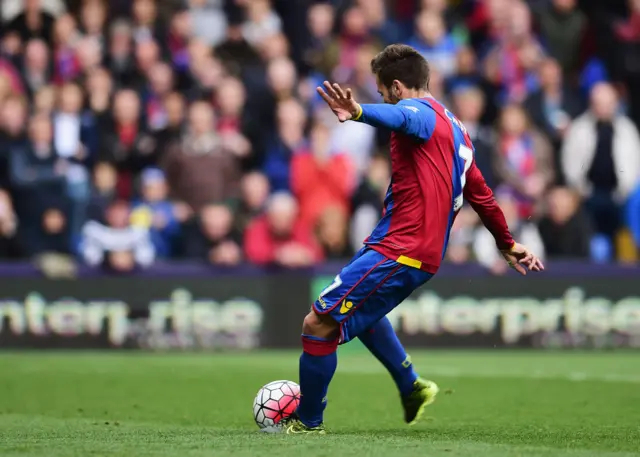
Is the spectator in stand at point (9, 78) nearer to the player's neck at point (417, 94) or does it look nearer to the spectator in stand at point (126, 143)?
the spectator in stand at point (126, 143)

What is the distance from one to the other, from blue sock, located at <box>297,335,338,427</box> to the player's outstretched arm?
1335 millimetres

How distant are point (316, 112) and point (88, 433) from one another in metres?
9.85

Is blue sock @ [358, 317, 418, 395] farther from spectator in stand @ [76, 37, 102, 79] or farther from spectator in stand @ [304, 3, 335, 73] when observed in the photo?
spectator in stand @ [304, 3, 335, 73]

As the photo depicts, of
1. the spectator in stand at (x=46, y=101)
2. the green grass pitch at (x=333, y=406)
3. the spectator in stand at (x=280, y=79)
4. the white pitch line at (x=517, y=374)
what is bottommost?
the white pitch line at (x=517, y=374)

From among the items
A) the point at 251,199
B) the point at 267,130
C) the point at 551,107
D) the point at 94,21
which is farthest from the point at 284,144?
the point at 551,107

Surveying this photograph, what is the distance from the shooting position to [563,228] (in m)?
15.8

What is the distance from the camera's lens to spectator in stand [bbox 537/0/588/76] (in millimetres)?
18547

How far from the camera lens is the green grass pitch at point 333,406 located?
6652 mm

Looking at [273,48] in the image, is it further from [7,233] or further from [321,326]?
[321,326]

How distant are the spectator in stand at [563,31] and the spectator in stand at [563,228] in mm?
3540

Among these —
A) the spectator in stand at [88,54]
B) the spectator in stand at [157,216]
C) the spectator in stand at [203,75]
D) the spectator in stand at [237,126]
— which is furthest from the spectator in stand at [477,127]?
the spectator in stand at [88,54]

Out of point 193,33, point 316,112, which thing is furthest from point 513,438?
point 193,33

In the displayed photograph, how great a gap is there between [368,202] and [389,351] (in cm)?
775

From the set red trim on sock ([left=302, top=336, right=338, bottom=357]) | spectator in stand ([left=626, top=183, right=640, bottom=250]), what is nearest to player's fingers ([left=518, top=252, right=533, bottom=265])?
red trim on sock ([left=302, top=336, right=338, bottom=357])
